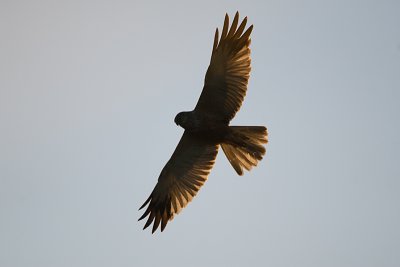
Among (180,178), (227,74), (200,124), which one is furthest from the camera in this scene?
(180,178)

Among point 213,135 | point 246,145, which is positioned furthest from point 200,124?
point 246,145

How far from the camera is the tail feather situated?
31.0 feet

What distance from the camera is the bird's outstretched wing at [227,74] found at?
9305mm

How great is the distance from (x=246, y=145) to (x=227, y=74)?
1.14 meters

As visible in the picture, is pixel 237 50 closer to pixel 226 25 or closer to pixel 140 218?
pixel 226 25

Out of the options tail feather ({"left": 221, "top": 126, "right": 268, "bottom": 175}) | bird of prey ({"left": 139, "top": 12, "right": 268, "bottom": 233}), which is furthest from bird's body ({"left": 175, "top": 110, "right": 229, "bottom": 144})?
tail feather ({"left": 221, "top": 126, "right": 268, "bottom": 175})

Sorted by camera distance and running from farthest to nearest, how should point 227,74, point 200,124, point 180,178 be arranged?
point 180,178
point 200,124
point 227,74

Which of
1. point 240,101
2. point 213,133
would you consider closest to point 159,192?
point 213,133

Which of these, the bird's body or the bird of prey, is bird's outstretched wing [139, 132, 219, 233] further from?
the bird's body

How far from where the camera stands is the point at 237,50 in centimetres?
933

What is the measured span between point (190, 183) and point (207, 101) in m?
1.45

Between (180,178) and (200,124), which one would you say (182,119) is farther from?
(180,178)

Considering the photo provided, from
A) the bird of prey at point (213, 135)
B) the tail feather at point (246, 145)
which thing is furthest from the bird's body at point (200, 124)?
the tail feather at point (246, 145)

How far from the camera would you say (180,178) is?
10297mm
